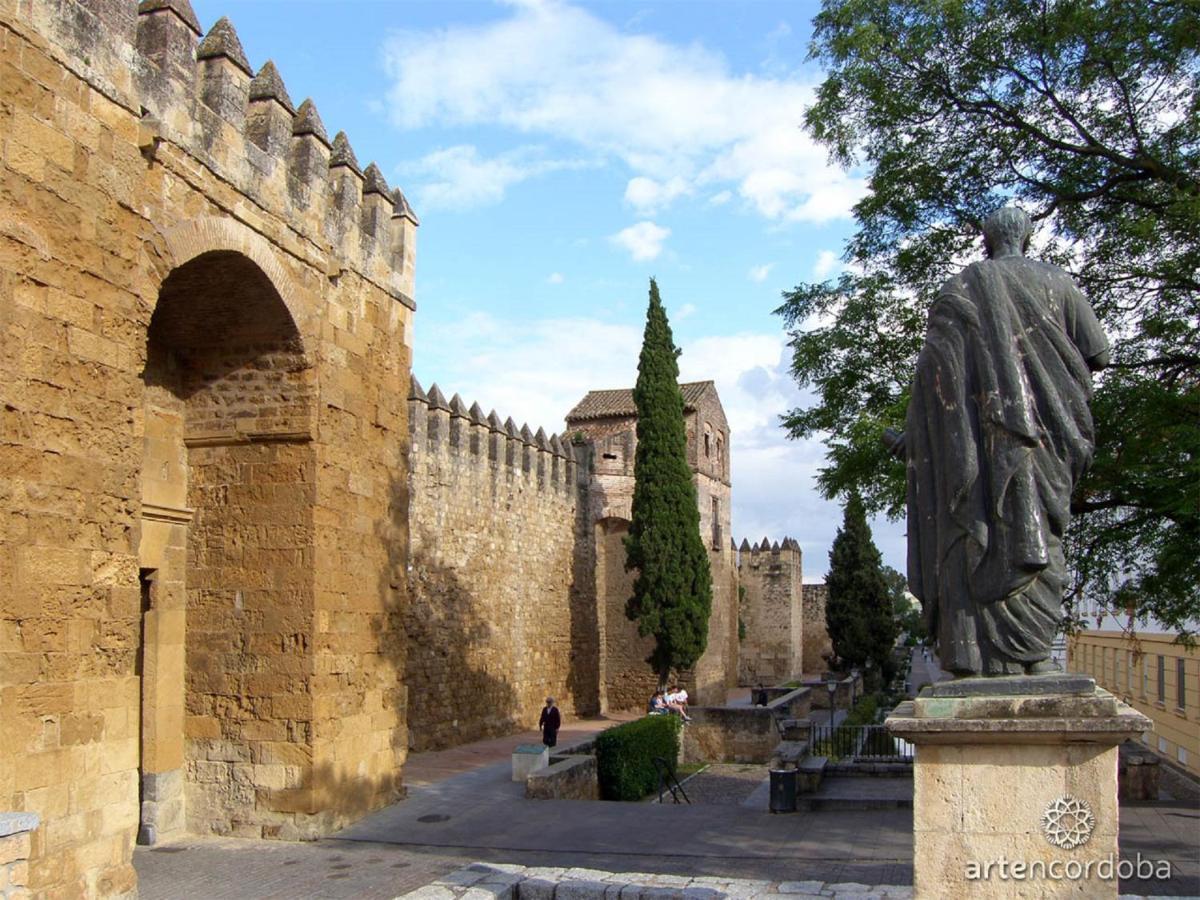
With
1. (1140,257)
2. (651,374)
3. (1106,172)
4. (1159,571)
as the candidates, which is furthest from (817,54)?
(651,374)

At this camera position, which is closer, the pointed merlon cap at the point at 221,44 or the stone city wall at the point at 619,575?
the pointed merlon cap at the point at 221,44

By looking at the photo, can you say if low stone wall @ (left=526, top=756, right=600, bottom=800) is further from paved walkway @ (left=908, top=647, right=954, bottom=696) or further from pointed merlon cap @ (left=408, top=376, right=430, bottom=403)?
paved walkway @ (left=908, top=647, right=954, bottom=696)

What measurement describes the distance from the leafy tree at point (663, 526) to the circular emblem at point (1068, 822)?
69.7 ft

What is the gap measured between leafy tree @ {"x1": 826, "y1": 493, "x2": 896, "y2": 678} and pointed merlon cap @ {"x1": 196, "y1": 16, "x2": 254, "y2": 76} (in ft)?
93.1

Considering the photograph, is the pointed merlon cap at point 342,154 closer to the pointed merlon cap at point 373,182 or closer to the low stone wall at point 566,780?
the pointed merlon cap at point 373,182

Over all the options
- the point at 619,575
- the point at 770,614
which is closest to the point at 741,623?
the point at 770,614

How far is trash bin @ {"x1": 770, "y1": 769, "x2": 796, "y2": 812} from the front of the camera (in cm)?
1152

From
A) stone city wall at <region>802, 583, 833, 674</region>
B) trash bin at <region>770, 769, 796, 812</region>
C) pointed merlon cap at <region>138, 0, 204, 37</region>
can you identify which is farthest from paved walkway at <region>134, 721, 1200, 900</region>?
stone city wall at <region>802, 583, 833, 674</region>

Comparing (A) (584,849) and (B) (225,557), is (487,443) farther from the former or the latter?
(A) (584,849)

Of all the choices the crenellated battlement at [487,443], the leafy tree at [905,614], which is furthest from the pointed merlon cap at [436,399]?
the leafy tree at [905,614]

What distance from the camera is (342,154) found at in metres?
11.0

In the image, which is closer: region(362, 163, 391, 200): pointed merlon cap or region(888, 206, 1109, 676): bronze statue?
region(888, 206, 1109, 676): bronze statue

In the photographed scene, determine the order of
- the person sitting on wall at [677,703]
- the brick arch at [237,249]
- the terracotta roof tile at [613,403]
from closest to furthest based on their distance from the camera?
the brick arch at [237,249], the person sitting on wall at [677,703], the terracotta roof tile at [613,403]

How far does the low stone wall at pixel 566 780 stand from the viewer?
1241 cm
